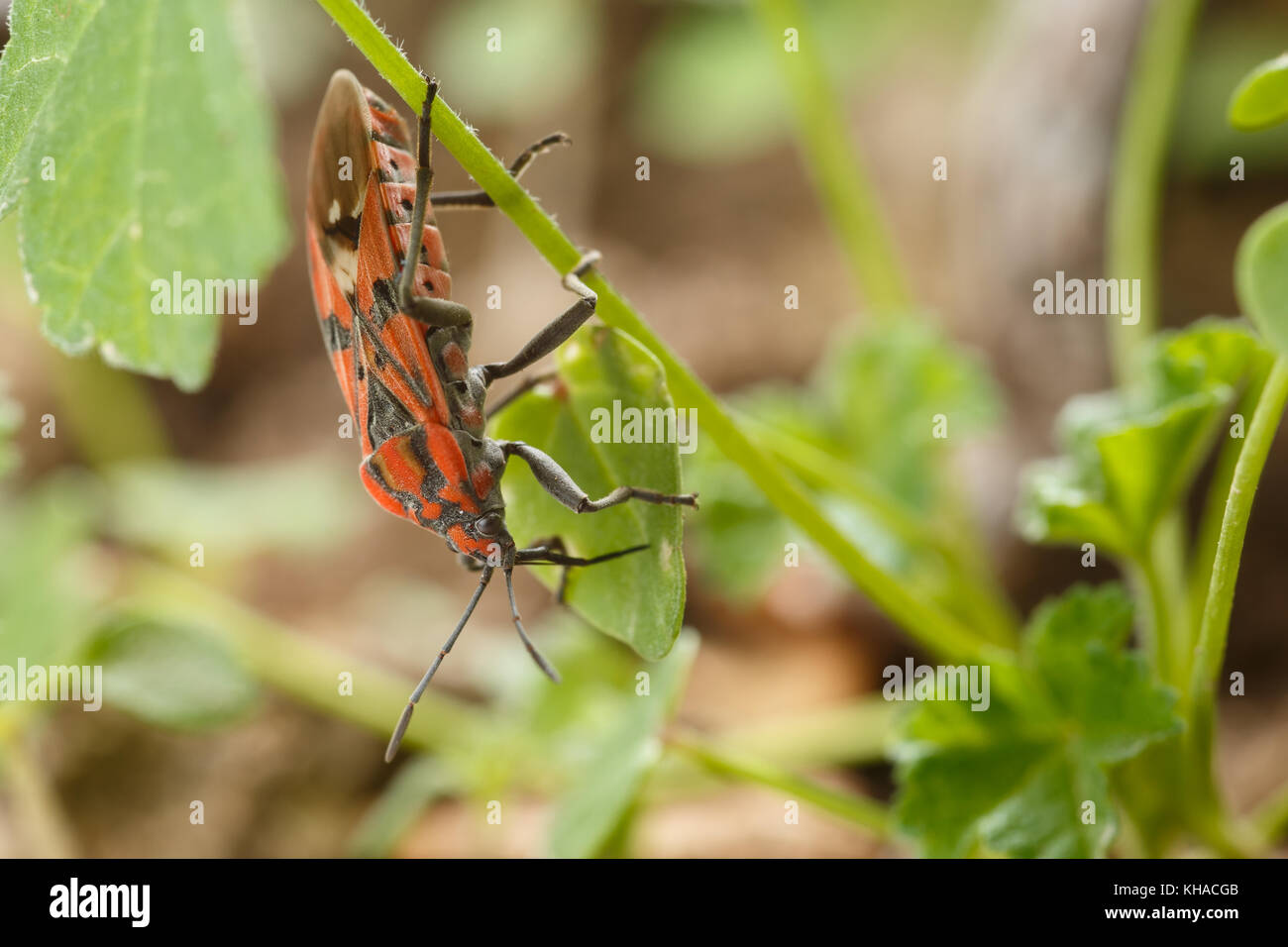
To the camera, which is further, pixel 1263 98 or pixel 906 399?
pixel 906 399

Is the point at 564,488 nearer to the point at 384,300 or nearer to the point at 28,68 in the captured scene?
the point at 384,300

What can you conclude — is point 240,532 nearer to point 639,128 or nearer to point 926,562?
point 926,562

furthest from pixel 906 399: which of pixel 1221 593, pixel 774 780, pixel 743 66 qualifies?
pixel 743 66

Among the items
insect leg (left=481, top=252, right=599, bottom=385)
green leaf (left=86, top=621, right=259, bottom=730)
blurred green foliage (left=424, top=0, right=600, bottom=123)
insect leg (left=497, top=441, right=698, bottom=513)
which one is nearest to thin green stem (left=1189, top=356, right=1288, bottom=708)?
insect leg (left=497, top=441, right=698, bottom=513)

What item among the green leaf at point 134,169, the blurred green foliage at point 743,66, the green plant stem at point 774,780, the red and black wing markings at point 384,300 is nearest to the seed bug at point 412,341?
the red and black wing markings at point 384,300

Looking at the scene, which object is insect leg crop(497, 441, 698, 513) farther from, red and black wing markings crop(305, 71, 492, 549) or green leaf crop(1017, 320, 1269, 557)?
green leaf crop(1017, 320, 1269, 557)
